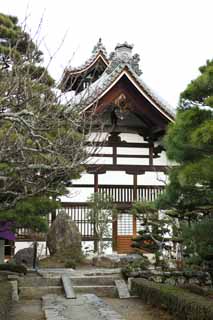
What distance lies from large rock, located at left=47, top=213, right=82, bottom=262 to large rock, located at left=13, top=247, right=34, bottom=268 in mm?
780

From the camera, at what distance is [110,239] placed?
18438 millimetres

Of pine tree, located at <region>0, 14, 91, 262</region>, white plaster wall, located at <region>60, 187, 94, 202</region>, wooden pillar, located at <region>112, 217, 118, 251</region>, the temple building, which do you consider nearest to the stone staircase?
pine tree, located at <region>0, 14, 91, 262</region>

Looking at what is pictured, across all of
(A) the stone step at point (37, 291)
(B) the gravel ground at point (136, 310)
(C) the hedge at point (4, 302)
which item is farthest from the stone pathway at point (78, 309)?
(C) the hedge at point (4, 302)

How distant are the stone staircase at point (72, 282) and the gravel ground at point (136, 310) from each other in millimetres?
1009

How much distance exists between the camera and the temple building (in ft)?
61.5

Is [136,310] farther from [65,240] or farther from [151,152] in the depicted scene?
[151,152]

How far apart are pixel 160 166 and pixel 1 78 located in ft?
45.8

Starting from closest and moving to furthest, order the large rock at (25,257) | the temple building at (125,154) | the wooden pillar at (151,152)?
the large rock at (25,257) < the temple building at (125,154) < the wooden pillar at (151,152)

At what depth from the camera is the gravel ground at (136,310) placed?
9102 mm

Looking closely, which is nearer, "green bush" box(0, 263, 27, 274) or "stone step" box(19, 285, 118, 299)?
"stone step" box(19, 285, 118, 299)

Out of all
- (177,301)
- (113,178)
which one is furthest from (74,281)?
(113,178)

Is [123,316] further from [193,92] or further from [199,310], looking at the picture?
[193,92]

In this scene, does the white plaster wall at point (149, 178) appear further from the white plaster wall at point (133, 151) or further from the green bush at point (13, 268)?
the green bush at point (13, 268)

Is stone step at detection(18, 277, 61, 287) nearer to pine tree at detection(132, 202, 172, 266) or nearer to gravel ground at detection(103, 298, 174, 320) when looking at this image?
Answer: gravel ground at detection(103, 298, 174, 320)
